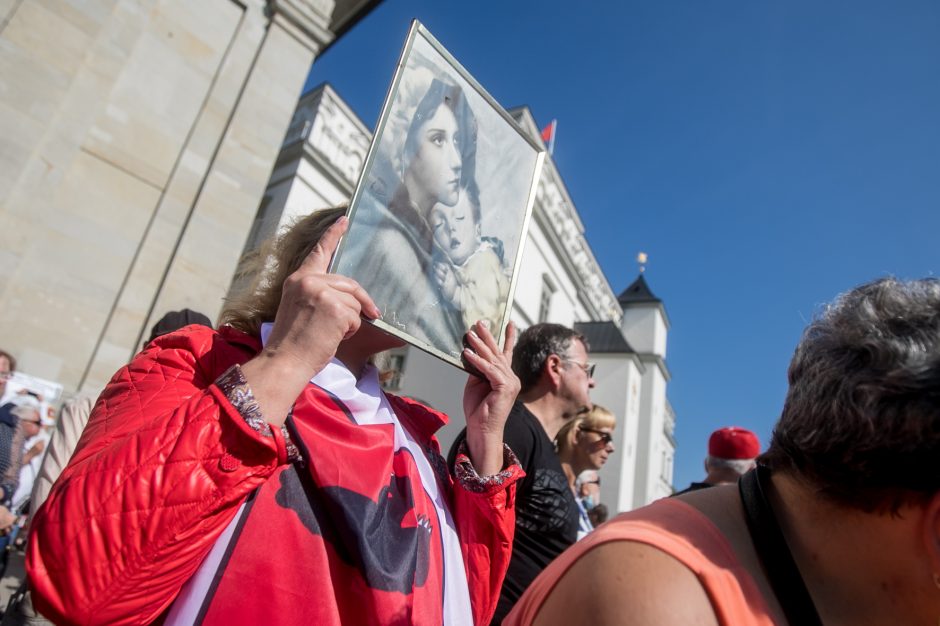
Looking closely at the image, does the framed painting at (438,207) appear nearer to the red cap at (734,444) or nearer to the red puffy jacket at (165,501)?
the red puffy jacket at (165,501)

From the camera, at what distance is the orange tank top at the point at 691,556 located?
2.94 ft

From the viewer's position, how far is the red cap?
438 centimetres

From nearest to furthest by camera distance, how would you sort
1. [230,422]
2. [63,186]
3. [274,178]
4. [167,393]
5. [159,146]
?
[230,422] < [167,393] < [63,186] < [159,146] < [274,178]

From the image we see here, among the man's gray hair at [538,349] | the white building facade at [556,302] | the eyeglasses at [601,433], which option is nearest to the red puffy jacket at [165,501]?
the man's gray hair at [538,349]

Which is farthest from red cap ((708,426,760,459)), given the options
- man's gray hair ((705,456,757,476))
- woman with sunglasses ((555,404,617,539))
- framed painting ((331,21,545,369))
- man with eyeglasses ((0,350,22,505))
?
man with eyeglasses ((0,350,22,505))

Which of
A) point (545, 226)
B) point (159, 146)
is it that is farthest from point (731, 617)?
point (545, 226)

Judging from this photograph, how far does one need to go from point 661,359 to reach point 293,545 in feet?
106

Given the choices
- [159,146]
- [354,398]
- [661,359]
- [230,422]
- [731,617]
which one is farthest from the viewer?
[661,359]

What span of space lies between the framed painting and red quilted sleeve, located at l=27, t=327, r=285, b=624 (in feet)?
1.52

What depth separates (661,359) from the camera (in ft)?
103

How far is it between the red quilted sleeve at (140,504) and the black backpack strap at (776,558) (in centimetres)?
92

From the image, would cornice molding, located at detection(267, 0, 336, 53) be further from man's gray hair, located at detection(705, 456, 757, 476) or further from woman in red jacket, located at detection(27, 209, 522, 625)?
man's gray hair, located at detection(705, 456, 757, 476)

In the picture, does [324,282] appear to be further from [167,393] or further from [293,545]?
[293,545]

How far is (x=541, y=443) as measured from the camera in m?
2.67
